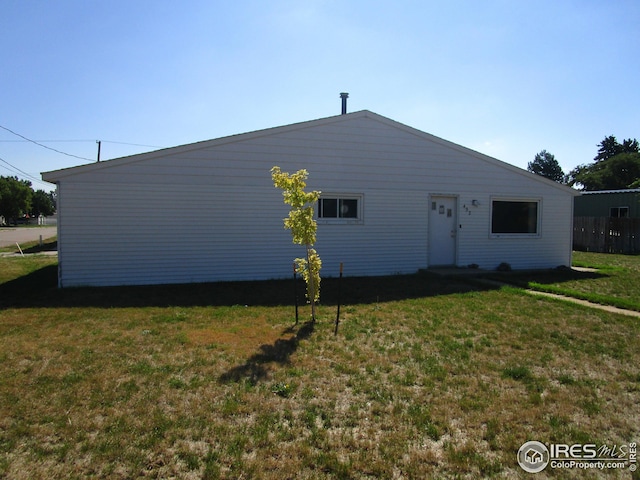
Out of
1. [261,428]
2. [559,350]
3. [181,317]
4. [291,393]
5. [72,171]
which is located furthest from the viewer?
[72,171]

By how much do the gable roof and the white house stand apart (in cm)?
3

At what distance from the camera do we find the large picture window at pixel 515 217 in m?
12.8

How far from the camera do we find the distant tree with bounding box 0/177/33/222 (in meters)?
65.8

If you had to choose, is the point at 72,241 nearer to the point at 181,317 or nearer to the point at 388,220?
the point at 181,317

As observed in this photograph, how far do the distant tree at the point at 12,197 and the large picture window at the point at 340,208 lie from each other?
239ft

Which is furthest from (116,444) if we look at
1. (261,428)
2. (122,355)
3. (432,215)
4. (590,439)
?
(432,215)

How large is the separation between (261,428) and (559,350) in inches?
155

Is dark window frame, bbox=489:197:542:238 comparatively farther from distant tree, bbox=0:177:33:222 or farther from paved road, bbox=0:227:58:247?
distant tree, bbox=0:177:33:222

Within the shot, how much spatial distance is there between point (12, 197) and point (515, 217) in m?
77.2

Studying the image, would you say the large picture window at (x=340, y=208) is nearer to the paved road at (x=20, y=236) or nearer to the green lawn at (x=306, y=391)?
the green lawn at (x=306, y=391)

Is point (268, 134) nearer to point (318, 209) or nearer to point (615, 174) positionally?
point (318, 209)

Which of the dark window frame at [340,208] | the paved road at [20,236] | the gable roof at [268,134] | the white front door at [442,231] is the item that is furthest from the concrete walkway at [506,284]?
the paved road at [20,236]

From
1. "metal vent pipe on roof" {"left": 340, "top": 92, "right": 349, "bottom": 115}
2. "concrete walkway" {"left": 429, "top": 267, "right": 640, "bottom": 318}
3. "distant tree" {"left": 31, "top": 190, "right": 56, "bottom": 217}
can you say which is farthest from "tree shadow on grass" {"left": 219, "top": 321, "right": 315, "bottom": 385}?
"distant tree" {"left": 31, "top": 190, "right": 56, "bottom": 217}

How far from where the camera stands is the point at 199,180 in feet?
33.3
